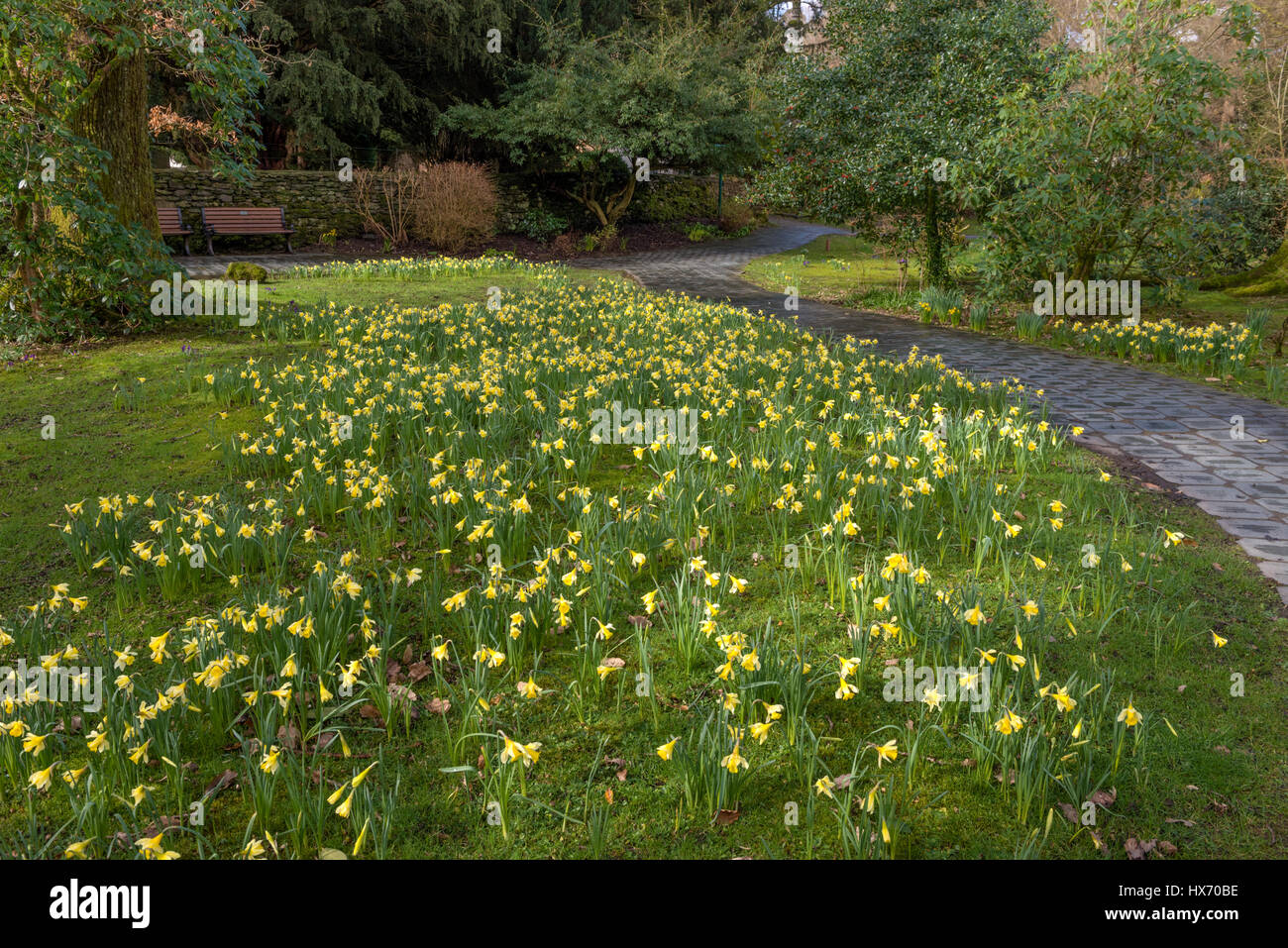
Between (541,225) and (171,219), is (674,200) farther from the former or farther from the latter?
(171,219)

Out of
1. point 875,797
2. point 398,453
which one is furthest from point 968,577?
point 398,453

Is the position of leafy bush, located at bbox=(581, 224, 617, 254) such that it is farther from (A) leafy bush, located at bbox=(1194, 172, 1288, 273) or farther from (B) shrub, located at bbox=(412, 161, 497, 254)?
(A) leafy bush, located at bbox=(1194, 172, 1288, 273)

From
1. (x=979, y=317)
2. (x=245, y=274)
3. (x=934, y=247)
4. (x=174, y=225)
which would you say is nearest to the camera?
(x=979, y=317)

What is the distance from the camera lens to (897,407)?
19.8 feet

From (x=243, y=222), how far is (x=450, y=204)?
474 cm

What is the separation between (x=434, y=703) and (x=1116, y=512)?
11.8ft

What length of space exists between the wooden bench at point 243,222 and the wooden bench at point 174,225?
0.45 meters

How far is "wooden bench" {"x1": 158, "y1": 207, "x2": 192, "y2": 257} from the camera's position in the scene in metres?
17.6

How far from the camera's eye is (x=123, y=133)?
9102 mm

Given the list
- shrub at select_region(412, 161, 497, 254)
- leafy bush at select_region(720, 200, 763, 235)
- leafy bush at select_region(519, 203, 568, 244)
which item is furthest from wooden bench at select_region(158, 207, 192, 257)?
leafy bush at select_region(720, 200, 763, 235)

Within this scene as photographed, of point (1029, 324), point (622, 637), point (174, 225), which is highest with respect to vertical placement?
point (174, 225)

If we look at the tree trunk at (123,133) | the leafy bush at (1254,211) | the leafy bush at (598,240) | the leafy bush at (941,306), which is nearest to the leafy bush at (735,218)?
the leafy bush at (598,240)

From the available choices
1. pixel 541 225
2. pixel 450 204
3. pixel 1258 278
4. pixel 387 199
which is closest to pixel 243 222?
pixel 387 199
